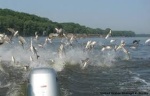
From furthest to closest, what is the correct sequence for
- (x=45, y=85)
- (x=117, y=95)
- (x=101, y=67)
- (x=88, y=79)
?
(x=101, y=67) → (x=88, y=79) → (x=117, y=95) → (x=45, y=85)

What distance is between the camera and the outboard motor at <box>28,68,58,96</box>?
11195mm

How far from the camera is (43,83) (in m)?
11.4

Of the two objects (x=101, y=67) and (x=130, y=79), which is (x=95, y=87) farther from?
(x=101, y=67)

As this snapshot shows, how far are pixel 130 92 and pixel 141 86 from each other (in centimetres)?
237

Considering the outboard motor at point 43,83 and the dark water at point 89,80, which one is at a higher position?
the outboard motor at point 43,83

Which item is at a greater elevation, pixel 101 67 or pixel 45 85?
pixel 45 85

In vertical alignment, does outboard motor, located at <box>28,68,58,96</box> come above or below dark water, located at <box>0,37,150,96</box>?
above

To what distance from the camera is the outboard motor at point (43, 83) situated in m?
11.2

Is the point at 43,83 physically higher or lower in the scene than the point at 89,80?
higher

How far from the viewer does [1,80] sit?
20.7 metres

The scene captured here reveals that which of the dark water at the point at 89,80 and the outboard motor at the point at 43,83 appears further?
the dark water at the point at 89,80

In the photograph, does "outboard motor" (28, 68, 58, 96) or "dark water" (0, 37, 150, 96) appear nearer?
"outboard motor" (28, 68, 58, 96)

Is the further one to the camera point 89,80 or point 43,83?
point 89,80

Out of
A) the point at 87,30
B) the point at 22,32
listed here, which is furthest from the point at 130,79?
the point at 87,30
